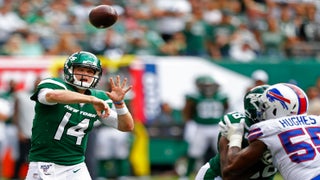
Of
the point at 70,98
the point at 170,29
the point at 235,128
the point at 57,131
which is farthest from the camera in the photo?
the point at 170,29

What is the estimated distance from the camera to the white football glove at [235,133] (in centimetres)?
531

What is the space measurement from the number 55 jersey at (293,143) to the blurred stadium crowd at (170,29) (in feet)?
26.8

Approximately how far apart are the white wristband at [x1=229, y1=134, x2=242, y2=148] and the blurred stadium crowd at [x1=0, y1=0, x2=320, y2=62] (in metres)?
7.88

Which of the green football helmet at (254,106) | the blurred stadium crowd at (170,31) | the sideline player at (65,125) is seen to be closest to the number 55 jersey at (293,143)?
the green football helmet at (254,106)

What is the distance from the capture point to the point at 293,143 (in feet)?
16.5

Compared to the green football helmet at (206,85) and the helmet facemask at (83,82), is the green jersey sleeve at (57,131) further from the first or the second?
the green football helmet at (206,85)

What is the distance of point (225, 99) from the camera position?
12375 millimetres

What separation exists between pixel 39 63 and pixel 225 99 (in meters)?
2.97

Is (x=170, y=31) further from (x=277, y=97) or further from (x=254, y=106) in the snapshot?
(x=277, y=97)

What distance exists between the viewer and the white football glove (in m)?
5.31

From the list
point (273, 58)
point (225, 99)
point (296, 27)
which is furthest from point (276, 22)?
point (225, 99)

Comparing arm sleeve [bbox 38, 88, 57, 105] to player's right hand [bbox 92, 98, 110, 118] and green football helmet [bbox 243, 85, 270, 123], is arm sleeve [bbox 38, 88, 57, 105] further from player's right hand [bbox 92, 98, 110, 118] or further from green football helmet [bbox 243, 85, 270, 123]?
green football helmet [bbox 243, 85, 270, 123]

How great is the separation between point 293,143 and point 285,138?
59mm

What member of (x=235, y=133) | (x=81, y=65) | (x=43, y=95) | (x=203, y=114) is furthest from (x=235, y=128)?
(x=203, y=114)
